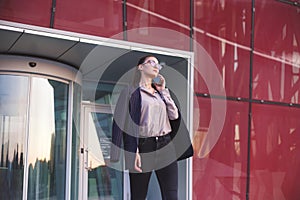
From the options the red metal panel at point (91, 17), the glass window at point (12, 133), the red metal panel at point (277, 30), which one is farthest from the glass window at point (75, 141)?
the red metal panel at point (277, 30)

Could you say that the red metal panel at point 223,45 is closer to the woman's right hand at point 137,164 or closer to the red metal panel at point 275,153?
the red metal panel at point 275,153

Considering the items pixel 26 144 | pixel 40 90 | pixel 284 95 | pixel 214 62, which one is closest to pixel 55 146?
pixel 26 144

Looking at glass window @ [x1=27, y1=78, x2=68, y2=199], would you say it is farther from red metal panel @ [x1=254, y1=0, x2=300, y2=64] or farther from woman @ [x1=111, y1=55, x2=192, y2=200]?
red metal panel @ [x1=254, y1=0, x2=300, y2=64]

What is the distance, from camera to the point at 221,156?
19.5 feet

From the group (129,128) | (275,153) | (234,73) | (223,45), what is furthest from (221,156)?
(129,128)

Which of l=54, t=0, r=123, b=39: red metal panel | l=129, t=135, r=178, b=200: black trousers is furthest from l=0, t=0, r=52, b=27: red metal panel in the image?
l=129, t=135, r=178, b=200: black trousers

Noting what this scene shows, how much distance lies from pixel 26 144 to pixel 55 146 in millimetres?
439

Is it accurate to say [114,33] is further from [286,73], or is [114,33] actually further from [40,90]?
A: [286,73]

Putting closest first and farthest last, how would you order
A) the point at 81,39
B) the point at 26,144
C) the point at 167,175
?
1. the point at 167,175
2. the point at 81,39
3. the point at 26,144

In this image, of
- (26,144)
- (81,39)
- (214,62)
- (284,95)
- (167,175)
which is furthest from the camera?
(284,95)

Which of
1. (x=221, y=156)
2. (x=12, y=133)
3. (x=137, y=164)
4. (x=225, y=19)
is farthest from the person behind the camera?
(x=225, y=19)

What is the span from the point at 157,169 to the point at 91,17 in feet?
6.53

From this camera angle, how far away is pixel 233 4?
6301 mm

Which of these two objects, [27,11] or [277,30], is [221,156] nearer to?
[277,30]
